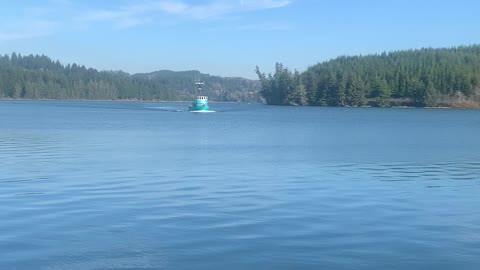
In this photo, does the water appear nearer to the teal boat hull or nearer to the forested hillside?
the teal boat hull

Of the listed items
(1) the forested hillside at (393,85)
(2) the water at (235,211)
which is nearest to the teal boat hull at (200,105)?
(1) the forested hillside at (393,85)

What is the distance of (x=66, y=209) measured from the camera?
20.1 meters

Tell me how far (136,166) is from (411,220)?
16293mm

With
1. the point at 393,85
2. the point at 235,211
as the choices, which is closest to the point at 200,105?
the point at 393,85

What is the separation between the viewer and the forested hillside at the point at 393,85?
554 feet

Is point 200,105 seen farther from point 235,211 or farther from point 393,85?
point 235,211

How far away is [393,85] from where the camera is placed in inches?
6993

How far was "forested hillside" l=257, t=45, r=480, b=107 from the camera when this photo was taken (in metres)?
169

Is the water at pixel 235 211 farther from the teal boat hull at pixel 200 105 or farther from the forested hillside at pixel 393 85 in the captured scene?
the forested hillside at pixel 393 85

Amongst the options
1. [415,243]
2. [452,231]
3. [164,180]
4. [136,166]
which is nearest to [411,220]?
[452,231]

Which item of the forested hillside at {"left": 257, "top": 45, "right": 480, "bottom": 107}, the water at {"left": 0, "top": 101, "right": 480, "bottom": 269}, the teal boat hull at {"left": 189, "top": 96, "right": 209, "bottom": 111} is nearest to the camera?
the water at {"left": 0, "top": 101, "right": 480, "bottom": 269}

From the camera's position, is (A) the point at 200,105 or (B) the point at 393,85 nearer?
(A) the point at 200,105

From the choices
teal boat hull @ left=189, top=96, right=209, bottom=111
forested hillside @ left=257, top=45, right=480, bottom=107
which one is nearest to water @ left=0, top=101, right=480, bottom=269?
teal boat hull @ left=189, top=96, right=209, bottom=111

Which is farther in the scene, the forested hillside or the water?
the forested hillside
